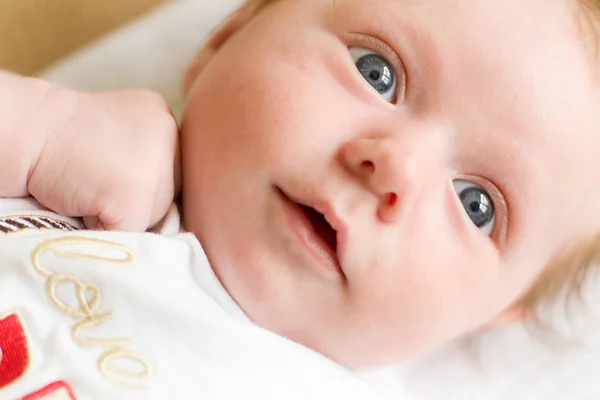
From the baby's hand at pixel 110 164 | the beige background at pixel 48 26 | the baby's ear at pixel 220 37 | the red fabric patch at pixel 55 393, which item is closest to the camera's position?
the red fabric patch at pixel 55 393

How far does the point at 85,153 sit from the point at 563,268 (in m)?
0.59

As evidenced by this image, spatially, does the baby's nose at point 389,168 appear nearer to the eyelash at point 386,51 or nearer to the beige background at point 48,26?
the eyelash at point 386,51

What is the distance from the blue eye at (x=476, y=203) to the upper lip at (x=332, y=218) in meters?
0.15

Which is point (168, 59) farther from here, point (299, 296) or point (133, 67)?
point (299, 296)

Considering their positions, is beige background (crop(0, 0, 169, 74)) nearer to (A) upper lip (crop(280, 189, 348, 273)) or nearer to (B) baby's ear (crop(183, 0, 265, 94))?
(B) baby's ear (crop(183, 0, 265, 94))

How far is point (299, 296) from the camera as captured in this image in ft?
2.60

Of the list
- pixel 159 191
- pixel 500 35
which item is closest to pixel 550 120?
pixel 500 35

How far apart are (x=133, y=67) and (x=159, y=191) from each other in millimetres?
450

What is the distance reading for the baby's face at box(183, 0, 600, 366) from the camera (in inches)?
29.8

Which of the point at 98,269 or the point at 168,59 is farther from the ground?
the point at 168,59

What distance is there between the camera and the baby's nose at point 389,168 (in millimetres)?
733

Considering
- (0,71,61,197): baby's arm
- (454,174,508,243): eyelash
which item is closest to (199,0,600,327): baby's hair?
(454,174,508,243): eyelash

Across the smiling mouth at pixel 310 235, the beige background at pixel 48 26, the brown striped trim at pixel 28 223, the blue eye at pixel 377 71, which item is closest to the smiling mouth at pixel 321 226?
the smiling mouth at pixel 310 235

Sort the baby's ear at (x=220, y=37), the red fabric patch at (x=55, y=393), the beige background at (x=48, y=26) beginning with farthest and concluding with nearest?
the beige background at (x=48, y=26)
the baby's ear at (x=220, y=37)
the red fabric patch at (x=55, y=393)
